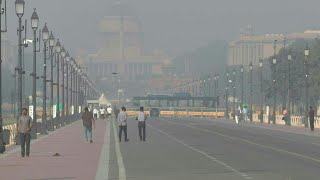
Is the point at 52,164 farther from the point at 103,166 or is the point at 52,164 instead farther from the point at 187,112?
the point at 187,112

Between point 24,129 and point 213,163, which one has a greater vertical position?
point 24,129

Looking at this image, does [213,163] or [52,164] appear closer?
[52,164]

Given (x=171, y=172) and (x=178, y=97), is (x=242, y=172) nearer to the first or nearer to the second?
(x=171, y=172)

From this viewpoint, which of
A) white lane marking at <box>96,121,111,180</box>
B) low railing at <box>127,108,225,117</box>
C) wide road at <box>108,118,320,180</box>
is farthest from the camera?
low railing at <box>127,108,225,117</box>

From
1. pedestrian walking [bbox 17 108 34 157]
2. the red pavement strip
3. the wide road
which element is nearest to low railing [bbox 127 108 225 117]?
the wide road

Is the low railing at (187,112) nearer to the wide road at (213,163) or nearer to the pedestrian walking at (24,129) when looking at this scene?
the wide road at (213,163)

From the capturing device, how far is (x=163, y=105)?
18312 cm

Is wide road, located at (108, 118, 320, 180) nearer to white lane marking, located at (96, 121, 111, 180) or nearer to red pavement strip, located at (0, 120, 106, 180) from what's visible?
white lane marking, located at (96, 121, 111, 180)

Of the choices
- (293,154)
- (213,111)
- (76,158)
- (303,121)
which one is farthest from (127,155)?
(213,111)

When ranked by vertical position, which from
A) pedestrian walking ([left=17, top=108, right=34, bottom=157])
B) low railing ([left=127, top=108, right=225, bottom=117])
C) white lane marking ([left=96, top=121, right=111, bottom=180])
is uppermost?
low railing ([left=127, top=108, right=225, bottom=117])

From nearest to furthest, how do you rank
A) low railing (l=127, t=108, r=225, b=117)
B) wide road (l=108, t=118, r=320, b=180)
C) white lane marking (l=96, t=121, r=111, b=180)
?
white lane marking (l=96, t=121, r=111, b=180) → wide road (l=108, t=118, r=320, b=180) → low railing (l=127, t=108, r=225, b=117)

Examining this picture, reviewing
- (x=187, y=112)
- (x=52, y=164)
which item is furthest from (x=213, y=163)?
(x=187, y=112)

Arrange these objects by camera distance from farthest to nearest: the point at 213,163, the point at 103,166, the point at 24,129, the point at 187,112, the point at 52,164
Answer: the point at 187,112, the point at 24,129, the point at 213,163, the point at 52,164, the point at 103,166

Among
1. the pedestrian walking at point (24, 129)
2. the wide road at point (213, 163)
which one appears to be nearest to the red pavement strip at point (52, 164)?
the pedestrian walking at point (24, 129)
